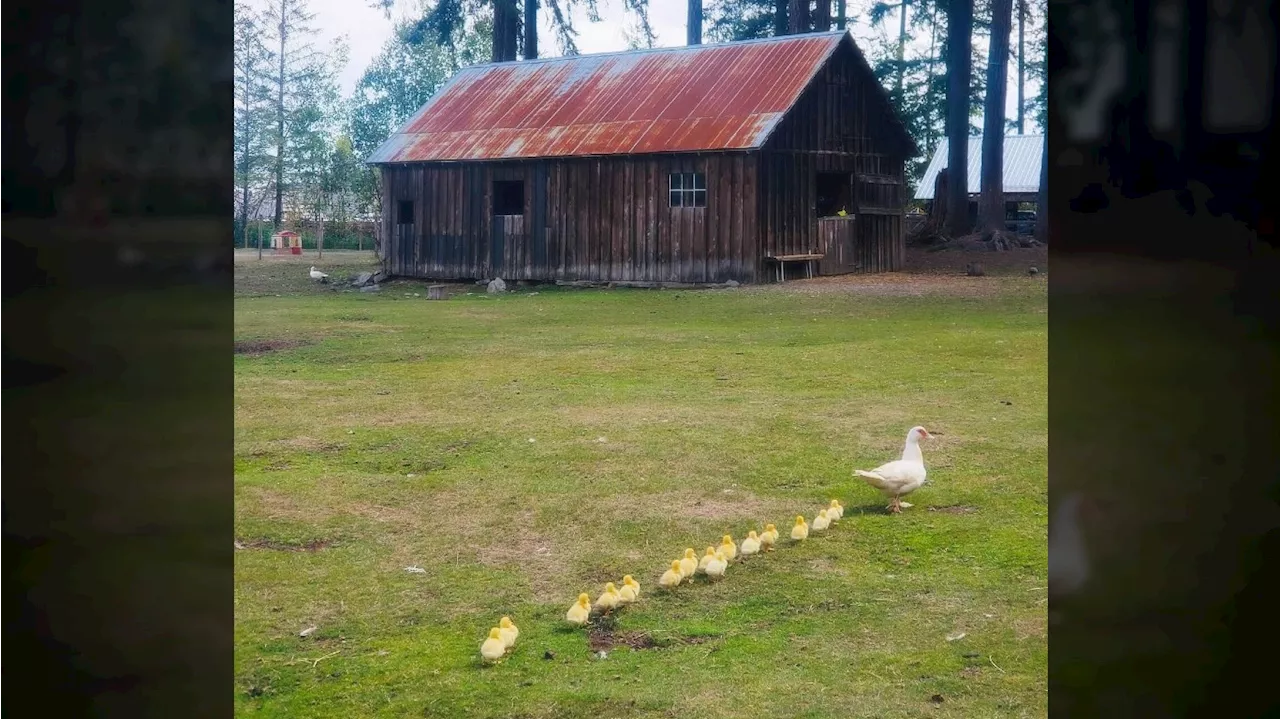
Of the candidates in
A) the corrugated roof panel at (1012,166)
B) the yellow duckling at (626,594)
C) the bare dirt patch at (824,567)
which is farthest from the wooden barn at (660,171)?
the yellow duckling at (626,594)

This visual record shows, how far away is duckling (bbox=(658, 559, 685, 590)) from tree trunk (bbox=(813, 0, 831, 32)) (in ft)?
88.9

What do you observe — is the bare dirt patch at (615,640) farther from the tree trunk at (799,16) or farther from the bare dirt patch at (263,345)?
the tree trunk at (799,16)

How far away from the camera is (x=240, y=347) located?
48.3ft

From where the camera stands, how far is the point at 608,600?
16.9 feet

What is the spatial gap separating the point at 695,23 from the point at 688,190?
13.1 metres

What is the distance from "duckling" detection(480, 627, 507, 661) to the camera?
460cm

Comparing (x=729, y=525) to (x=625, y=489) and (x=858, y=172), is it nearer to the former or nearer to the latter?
(x=625, y=489)

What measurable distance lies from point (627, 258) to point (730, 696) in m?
19.5

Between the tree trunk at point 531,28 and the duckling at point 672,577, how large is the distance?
2793 centimetres

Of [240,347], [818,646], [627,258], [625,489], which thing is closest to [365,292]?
[627,258]

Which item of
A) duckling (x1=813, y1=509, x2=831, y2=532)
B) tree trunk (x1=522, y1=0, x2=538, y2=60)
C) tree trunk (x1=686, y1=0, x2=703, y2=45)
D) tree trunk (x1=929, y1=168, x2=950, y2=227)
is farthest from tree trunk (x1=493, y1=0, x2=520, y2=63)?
duckling (x1=813, y1=509, x2=831, y2=532)

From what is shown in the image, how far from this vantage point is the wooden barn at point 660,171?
22781 millimetres

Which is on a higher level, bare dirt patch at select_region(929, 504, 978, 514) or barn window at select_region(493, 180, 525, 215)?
barn window at select_region(493, 180, 525, 215)
